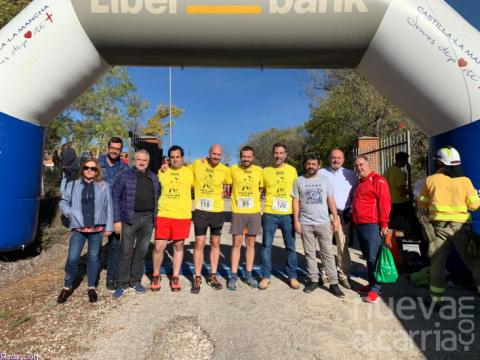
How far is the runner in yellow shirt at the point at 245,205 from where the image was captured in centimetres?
427

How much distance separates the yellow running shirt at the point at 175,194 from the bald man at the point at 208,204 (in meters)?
0.12

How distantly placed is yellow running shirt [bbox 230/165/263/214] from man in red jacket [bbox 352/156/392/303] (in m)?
1.29

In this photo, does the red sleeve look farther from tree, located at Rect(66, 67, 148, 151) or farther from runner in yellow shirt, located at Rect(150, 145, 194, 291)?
tree, located at Rect(66, 67, 148, 151)

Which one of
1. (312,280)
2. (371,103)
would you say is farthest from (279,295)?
(371,103)

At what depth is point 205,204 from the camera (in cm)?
425

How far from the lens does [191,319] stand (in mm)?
3402

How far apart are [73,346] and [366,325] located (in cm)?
280

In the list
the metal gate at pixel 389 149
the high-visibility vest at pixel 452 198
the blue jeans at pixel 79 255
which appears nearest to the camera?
the high-visibility vest at pixel 452 198

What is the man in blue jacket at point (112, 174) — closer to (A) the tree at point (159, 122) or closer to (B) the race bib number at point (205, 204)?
(B) the race bib number at point (205, 204)

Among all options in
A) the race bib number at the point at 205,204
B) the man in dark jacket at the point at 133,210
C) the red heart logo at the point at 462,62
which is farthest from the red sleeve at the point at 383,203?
the man in dark jacket at the point at 133,210

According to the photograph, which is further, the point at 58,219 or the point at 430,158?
the point at 58,219

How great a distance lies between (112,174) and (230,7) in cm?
266

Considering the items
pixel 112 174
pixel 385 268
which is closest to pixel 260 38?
pixel 112 174

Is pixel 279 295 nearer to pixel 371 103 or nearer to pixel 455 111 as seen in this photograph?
pixel 455 111
